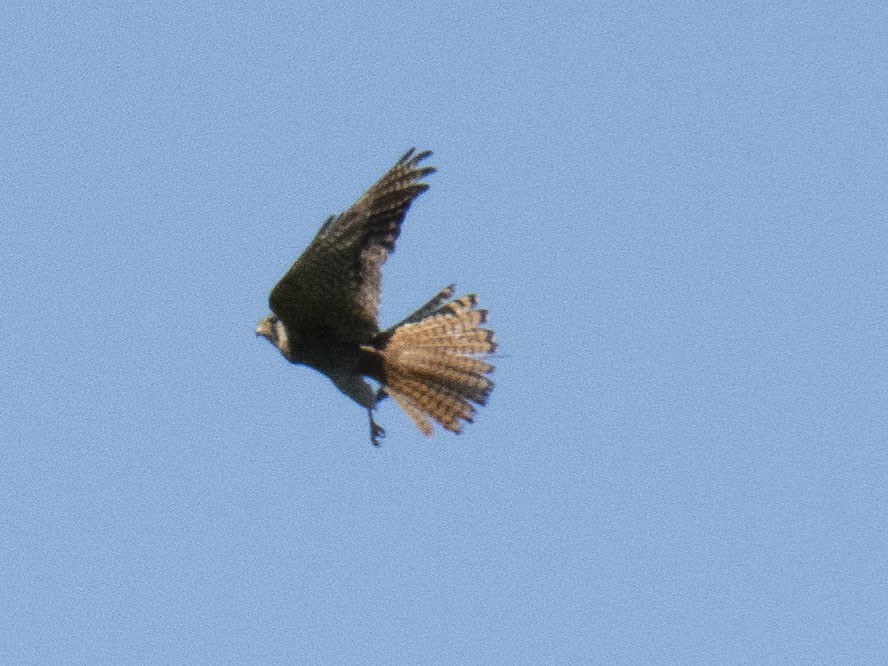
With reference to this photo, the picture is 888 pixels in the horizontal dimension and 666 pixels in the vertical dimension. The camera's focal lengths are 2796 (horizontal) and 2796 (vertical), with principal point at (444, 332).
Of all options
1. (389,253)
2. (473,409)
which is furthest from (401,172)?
(473,409)

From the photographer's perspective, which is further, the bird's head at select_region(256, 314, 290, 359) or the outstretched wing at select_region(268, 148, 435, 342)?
the bird's head at select_region(256, 314, 290, 359)

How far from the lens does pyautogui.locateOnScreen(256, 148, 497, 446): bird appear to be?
19.5m

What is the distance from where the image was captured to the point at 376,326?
Answer: 20.1 metres

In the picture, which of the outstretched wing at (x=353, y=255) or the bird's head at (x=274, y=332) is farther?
the bird's head at (x=274, y=332)

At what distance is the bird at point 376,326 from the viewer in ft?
63.9

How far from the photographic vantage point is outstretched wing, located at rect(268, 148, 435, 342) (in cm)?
1936

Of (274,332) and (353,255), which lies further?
(274,332)

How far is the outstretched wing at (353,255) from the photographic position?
19359 millimetres

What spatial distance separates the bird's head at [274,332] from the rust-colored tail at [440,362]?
77 cm

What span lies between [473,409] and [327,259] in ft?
5.17

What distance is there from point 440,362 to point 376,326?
0.54 metres

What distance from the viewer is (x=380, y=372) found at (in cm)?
2030

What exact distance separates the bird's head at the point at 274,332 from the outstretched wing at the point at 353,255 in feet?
1.65

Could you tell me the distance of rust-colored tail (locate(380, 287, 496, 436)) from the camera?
20.0m
